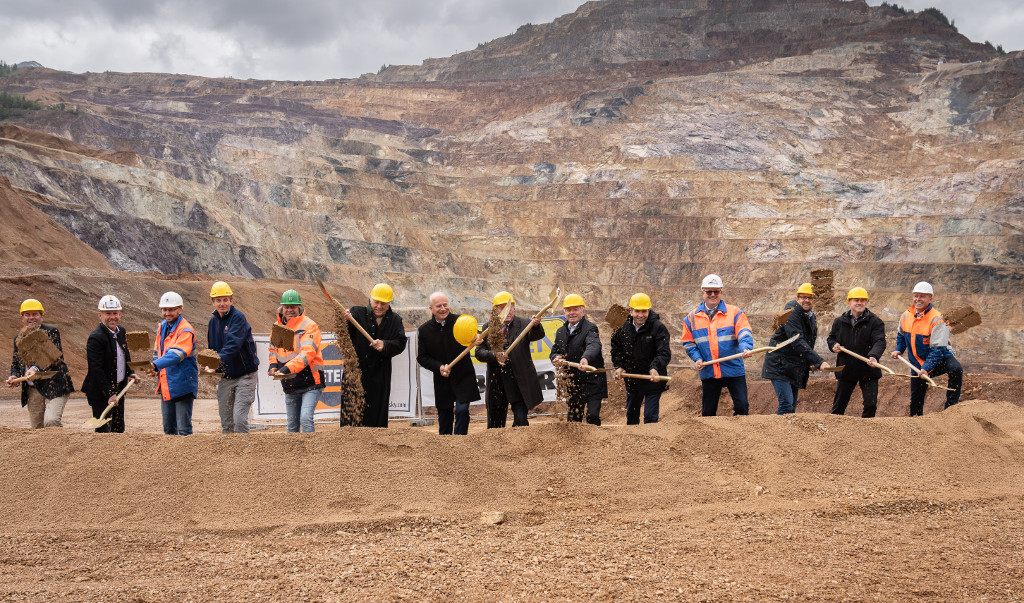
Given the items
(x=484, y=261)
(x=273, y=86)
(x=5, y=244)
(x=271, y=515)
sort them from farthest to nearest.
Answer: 1. (x=273, y=86)
2. (x=484, y=261)
3. (x=5, y=244)
4. (x=271, y=515)

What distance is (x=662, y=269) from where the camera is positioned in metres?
48.8

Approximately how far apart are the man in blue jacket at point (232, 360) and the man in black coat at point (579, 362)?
314 cm

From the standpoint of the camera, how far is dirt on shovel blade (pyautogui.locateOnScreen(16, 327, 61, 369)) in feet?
28.2

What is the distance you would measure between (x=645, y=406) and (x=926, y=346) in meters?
3.78

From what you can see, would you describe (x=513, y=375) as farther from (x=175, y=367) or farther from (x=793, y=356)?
(x=793, y=356)

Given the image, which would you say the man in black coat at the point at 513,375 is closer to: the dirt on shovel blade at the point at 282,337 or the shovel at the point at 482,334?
the shovel at the point at 482,334

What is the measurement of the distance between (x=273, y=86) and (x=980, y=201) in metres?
66.7

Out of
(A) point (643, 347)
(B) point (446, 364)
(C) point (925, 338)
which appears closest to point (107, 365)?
(B) point (446, 364)

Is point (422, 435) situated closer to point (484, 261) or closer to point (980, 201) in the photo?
point (484, 261)

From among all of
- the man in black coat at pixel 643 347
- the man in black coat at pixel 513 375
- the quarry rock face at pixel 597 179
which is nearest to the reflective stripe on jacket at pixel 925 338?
the man in black coat at pixel 643 347

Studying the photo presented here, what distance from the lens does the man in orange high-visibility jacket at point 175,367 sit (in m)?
7.96

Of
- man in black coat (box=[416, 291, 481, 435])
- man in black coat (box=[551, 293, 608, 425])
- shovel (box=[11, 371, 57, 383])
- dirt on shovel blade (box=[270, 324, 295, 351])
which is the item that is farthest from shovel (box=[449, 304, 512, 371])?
shovel (box=[11, 371, 57, 383])

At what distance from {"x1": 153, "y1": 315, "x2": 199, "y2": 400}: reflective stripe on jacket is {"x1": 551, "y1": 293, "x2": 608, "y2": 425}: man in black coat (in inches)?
145

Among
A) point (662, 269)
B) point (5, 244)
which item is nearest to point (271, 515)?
point (5, 244)
